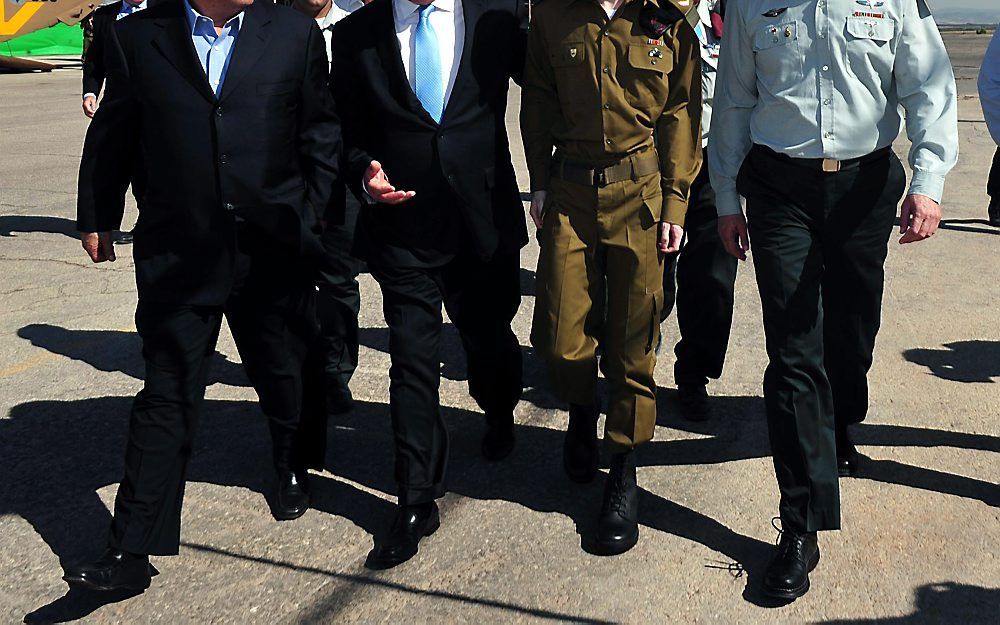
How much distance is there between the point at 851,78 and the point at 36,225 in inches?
304

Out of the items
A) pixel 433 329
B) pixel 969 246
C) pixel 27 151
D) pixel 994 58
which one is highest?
pixel 994 58

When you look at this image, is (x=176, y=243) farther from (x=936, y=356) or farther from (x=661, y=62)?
(x=936, y=356)

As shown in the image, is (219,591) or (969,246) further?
(969,246)

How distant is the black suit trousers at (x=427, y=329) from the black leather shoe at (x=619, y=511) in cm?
58

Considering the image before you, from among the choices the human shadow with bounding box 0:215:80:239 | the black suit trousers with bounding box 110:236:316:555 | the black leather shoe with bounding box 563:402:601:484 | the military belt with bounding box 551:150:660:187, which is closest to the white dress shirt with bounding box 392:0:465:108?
the military belt with bounding box 551:150:660:187

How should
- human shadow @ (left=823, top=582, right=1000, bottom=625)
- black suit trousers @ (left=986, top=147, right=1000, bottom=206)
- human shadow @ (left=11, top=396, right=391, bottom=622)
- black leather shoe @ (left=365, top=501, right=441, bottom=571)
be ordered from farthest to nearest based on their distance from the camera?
black suit trousers @ (left=986, top=147, right=1000, bottom=206) < human shadow @ (left=11, top=396, right=391, bottom=622) < black leather shoe @ (left=365, top=501, right=441, bottom=571) < human shadow @ (left=823, top=582, right=1000, bottom=625)

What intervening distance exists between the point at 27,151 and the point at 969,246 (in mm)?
11132

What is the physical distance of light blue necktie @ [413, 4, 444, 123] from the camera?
3705 millimetres

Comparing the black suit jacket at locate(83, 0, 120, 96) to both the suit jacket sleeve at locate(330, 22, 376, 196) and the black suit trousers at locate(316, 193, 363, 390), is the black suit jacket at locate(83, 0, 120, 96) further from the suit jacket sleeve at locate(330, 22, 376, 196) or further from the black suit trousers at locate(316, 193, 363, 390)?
the suit jacket sleeve at locate(330, 22, 376, 196)

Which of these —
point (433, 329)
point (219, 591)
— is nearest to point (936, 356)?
point (433, 329)

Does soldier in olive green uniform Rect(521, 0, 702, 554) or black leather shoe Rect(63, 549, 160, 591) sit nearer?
black leather shoe Rect(63, 549, 160, 591)

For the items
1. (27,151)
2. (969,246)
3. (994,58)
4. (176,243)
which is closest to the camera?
(176,243)

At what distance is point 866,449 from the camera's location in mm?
4402

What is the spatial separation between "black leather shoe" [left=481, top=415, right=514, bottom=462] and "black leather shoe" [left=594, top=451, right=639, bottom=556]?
2.25 feet
